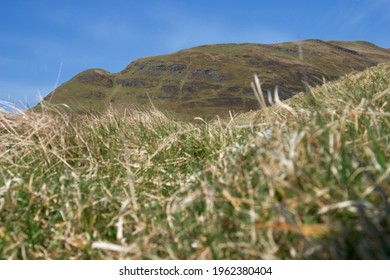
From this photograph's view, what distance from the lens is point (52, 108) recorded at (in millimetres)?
6586

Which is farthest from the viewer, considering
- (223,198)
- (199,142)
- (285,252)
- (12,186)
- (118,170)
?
(199,142)

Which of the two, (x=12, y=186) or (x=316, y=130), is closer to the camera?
(x=316, y=130)

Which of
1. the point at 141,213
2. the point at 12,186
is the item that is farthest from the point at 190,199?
the point at 12,186

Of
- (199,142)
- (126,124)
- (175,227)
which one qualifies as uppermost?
(126,124)

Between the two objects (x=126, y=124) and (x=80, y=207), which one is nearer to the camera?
(x=80, y=207)

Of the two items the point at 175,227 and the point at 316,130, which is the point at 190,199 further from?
the point at 316,130

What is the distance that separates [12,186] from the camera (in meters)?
3.81

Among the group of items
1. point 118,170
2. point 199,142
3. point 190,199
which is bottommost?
point 190,199
